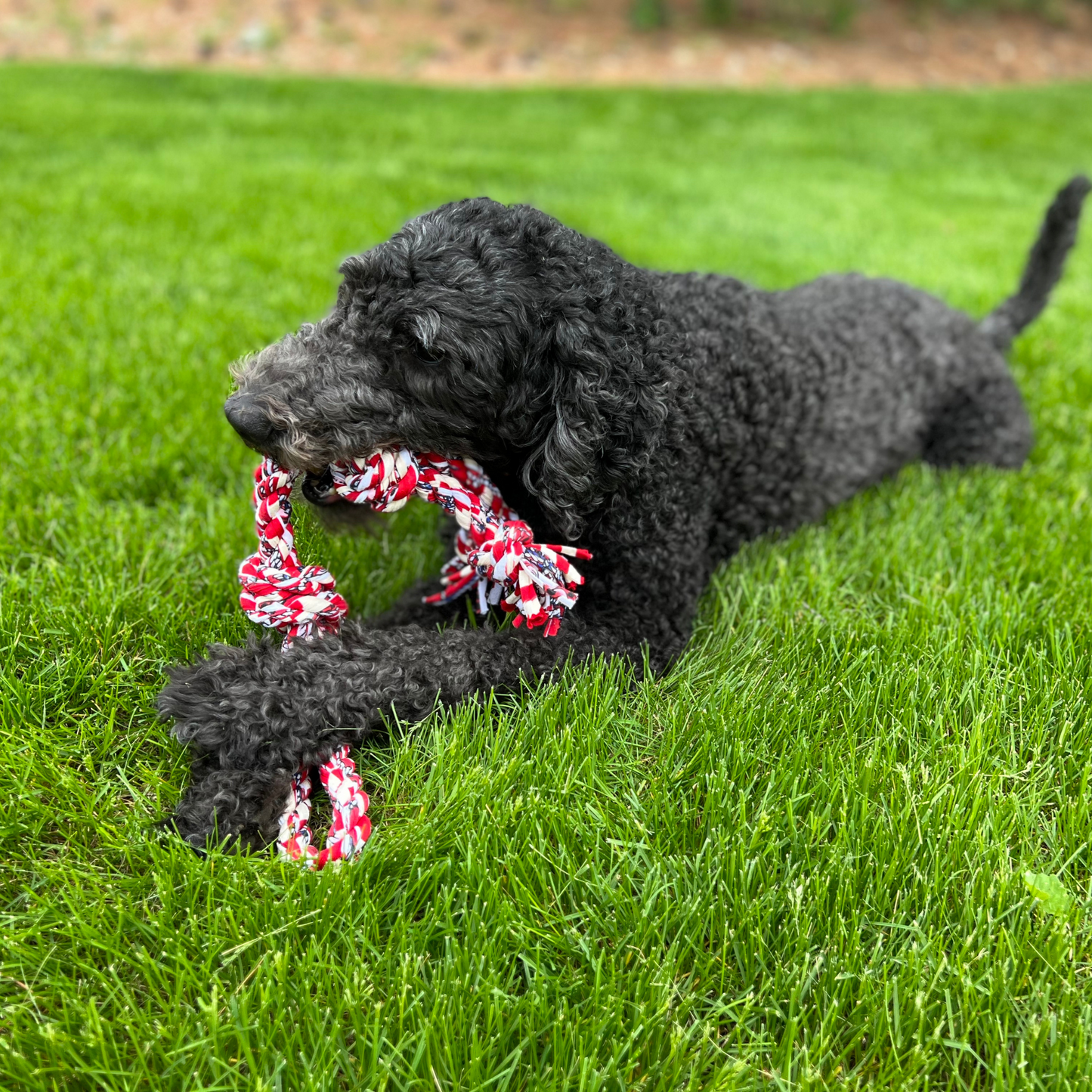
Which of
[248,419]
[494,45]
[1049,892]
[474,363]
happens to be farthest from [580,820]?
[494,45]

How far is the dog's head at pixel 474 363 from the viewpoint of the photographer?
2555 millimetres

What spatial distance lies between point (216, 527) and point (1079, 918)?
2925 millimetres

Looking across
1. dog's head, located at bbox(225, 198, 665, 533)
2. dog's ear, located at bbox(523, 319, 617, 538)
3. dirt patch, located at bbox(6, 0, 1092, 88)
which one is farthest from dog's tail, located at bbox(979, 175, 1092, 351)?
dirt patch, located at bbox(6, 0, 1092, 88)

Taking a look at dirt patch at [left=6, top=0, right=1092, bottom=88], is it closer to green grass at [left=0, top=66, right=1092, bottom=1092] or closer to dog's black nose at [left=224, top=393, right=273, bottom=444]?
green grass at [left=0, top=66, right=1092, bottom=1092]

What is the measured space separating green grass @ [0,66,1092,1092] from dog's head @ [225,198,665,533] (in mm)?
428

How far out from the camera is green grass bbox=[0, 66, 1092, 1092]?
5.70ft

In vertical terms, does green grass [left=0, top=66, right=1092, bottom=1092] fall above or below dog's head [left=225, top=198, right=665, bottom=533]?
below

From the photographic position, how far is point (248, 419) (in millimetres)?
2477

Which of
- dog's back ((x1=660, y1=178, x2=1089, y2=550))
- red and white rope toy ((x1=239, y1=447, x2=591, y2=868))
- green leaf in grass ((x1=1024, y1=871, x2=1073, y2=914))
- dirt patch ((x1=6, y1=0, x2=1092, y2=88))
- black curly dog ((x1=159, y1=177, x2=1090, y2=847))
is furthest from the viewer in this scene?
dirt patch ((x1=6, y1=0, x2=1092, y2=88))

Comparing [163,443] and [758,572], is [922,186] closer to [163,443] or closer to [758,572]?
[758,572]

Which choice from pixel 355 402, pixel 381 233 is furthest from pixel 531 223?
pixel 381 233

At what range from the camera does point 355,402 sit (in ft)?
8.51

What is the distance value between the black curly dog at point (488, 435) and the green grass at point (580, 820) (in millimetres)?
155

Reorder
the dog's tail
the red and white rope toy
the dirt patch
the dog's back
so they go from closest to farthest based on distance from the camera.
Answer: the red and white rope toy < the dog's back < the dog's tail < the dirt patch
